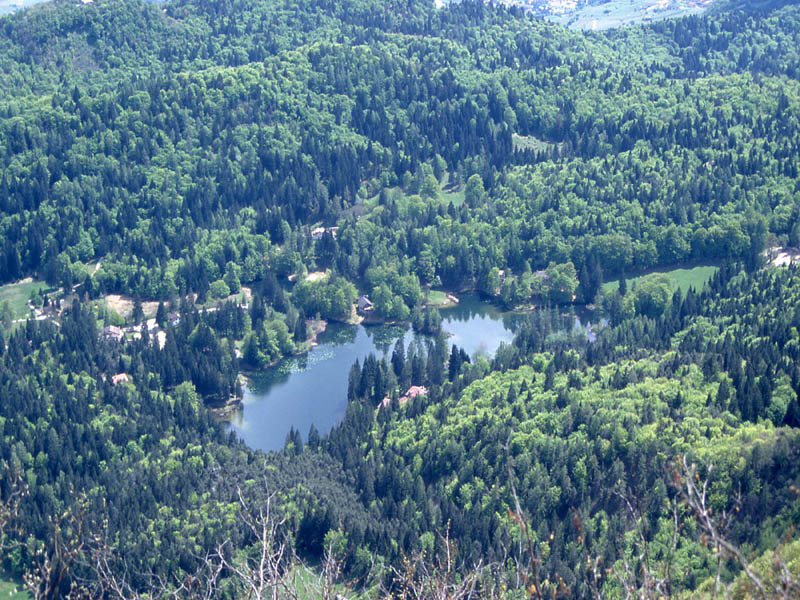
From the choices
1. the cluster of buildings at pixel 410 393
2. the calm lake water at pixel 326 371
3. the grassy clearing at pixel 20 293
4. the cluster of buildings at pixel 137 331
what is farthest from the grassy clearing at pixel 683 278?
the grassy clearing at pixel 20 293

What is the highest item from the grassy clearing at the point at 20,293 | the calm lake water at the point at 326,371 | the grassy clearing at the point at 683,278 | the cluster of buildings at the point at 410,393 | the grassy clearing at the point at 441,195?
the grassy clearing at the point at 441,195

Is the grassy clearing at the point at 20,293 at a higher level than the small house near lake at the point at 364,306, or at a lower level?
higher

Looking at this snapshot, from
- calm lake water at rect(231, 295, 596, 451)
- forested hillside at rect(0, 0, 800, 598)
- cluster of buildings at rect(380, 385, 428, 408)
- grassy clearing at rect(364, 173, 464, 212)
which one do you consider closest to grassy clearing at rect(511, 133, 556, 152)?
forested hillside at rect(0, 0, 800, 598)

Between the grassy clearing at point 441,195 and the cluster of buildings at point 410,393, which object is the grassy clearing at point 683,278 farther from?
the cluster of buildings at point 410,393

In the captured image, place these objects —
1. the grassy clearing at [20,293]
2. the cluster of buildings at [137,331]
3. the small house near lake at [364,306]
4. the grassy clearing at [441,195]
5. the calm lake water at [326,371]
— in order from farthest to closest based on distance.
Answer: the grassy clearing at [441,195], the small house near lake at [364,306], the grassy clearing at [20,293], the cluster of buildings at [137,331], the calm lake water at [326,371]

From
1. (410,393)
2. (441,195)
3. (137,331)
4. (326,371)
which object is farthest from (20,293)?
(441,195)

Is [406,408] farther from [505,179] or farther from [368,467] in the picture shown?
[505,179]
